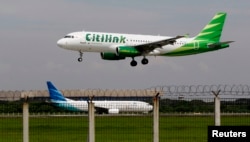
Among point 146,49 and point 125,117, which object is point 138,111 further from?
point 146,49

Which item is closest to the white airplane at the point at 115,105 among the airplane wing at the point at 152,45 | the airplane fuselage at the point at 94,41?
the airplane fuselage at the point at 94,41

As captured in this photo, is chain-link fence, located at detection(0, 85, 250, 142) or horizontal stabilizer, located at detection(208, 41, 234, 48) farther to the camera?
horizontal stabilizer, located at detection(208, 41, 234, 48)

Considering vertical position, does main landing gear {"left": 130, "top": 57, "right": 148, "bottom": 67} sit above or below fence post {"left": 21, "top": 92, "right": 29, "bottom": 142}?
above

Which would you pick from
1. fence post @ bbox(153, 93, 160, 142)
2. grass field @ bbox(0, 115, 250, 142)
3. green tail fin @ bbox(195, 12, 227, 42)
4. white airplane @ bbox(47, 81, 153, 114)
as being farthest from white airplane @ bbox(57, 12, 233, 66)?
fence post @ bbox(153, 93, 160, 142)

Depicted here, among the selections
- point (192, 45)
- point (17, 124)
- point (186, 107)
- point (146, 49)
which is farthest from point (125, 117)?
point (192, 45)

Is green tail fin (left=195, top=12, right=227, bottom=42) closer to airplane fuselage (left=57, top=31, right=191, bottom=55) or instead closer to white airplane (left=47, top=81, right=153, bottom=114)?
airplane fuselage (left=57, top=31, right=191, bottom=55)

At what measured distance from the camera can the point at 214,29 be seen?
9725cm

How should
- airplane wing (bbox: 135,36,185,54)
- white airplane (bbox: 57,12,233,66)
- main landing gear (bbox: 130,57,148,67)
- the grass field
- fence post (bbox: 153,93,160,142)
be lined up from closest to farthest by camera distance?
fence post (bbox: 153,93,160,142), the grass field, white airplane (bbox: 57,12,233,66), main landing gear (bbox: 130,57,148,67), airplane wing (bbox: 135,36,185,54)

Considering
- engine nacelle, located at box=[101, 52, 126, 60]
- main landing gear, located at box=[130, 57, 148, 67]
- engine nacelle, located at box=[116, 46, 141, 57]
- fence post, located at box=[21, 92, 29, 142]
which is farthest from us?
main landing gear, located at box=[130, 57, 148, 67]

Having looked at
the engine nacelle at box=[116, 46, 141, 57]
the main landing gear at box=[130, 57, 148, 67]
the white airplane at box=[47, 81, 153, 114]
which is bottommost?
the white airplane at box=[47, 81, 153, 114]

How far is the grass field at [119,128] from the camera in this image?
1081 inches

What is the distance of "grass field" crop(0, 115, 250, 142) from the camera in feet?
90.1

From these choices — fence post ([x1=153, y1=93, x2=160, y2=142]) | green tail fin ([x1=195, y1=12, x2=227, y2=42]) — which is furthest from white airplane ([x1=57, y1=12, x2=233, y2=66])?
fence post ([x1=153, y1=93, x2=160, y2=142])

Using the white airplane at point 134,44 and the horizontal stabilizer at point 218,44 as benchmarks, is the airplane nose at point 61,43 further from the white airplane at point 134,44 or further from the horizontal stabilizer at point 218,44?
the horizontal stabilizer at point 218,44
